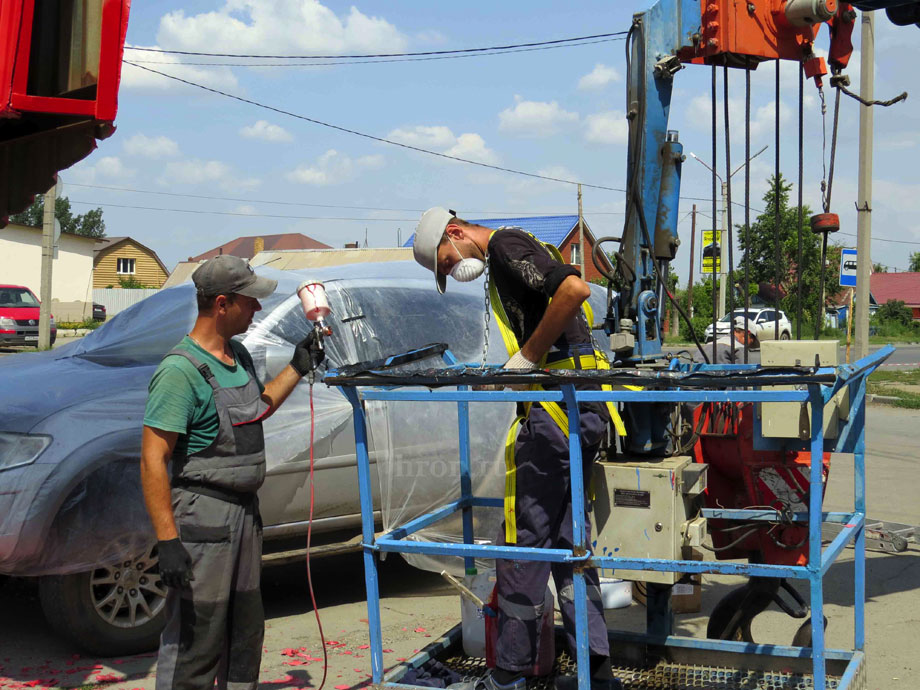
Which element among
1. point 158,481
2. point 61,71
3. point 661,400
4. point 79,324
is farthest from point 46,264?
point 79,324

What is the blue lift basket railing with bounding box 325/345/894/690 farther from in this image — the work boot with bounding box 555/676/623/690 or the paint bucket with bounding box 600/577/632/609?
the paint bucket with bounding box 600/577/632/609

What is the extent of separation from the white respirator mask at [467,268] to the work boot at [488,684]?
1607 mm

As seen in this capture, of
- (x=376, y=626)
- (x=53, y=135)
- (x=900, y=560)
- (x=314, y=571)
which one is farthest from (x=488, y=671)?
(x=900, y=560)

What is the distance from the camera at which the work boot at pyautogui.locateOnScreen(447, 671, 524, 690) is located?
12.9ft

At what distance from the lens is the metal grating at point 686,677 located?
4.14 meters

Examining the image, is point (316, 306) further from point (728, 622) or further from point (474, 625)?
point (728, 622)

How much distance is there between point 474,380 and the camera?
344cm

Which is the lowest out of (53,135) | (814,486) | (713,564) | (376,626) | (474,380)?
(376,626)

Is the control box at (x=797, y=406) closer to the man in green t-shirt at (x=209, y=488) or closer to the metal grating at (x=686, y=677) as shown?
the metal grating at (x=686, y=677)

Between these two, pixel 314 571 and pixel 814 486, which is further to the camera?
pixel 314 571

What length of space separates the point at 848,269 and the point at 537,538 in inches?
525

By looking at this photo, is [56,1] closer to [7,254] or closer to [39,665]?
[39,665]

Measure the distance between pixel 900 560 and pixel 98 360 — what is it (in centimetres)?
553

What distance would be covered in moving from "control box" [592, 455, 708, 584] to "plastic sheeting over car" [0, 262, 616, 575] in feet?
6.21
